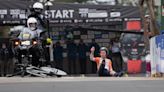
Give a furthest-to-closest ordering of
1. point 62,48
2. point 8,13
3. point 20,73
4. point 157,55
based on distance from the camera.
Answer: point 62,48 < point 8,13 < point 157,55 < point 20,73

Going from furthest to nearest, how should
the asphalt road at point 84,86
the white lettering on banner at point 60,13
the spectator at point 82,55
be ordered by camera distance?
the spectator at point 82,55, the white lettering on banner at point 60,13, the asphalt road at point 84,86

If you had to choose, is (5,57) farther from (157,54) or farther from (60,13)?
(157,54)

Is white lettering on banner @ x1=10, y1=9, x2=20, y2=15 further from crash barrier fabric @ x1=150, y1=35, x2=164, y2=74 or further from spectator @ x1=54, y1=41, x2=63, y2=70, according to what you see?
crash barrier fabric @ x1=150, y1=35, x2=164, y2=74

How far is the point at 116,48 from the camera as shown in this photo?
22.1 m

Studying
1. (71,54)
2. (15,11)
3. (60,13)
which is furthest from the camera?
(71,54)

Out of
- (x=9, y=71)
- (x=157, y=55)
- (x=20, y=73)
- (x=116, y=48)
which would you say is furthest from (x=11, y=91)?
(x=116, y=48)

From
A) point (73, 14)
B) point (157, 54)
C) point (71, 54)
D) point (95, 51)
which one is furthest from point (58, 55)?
point (157, 54)

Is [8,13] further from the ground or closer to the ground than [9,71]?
further from the ground

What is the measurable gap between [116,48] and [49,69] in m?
8.14

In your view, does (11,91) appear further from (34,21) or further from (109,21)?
(109,21)

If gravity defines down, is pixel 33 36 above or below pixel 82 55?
above

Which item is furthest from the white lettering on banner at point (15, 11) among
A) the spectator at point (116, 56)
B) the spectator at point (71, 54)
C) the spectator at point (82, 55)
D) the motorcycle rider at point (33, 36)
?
the motorcycle rider at point (33, 36)

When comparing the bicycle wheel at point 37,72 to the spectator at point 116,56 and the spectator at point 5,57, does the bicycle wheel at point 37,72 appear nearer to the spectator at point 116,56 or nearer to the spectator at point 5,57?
the spectator at point 5,57

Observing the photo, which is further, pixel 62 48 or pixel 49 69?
pixel 62 48
